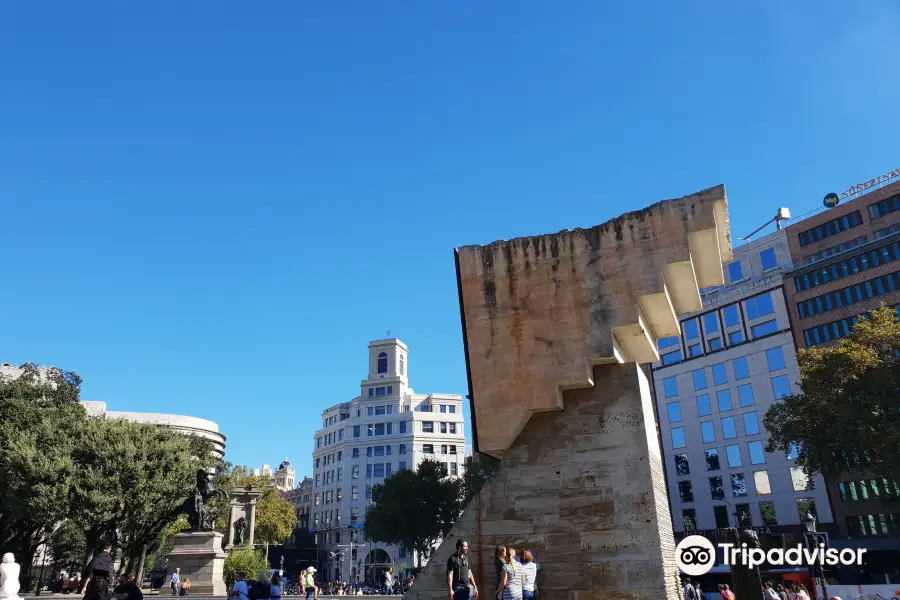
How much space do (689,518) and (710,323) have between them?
1906 centimetres

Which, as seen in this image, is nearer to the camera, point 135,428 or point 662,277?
point 662,277

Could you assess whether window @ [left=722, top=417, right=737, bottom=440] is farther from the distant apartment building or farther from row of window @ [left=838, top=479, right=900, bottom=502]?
row of window @ [left=838, top=479, right=900, bottom=502]

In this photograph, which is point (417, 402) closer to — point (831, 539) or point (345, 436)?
point (345, 436)

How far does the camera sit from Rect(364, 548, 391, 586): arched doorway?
289 feet

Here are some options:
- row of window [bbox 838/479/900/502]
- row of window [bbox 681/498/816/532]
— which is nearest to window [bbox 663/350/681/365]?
row of window [bbox 681/498/816/532]

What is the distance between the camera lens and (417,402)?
102 meters

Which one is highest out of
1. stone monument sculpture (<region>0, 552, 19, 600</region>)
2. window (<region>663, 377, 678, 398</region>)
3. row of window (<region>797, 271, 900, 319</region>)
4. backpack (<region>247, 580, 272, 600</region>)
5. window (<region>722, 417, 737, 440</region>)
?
row of window (<region>797, 271, 900, 319</region>)

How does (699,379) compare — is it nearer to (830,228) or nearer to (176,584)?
(830,228)

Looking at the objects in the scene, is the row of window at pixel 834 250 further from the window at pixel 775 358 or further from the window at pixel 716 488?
the window at pixel 716 488

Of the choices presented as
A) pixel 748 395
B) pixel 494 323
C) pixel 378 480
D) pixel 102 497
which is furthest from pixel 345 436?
pixel 494 323

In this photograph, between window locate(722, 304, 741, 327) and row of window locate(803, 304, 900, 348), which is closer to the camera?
row of window locate(803, 304, 900, 348)

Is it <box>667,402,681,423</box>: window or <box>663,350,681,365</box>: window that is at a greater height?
<box>663,350,681,365</box>: window

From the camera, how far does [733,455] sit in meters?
57.4

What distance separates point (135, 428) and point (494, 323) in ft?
92.8
